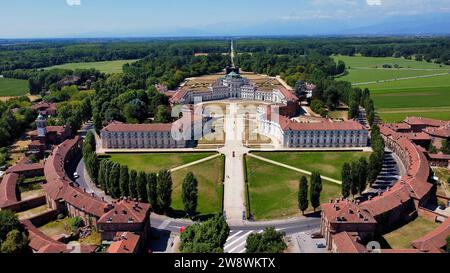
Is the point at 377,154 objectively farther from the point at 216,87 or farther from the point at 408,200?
the point at 216,87

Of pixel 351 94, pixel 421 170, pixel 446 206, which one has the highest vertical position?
pixel 351 94

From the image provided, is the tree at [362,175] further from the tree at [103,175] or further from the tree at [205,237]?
the tree at [103,175]

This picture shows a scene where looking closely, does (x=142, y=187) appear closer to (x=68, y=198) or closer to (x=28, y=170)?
(x=68, y=198)

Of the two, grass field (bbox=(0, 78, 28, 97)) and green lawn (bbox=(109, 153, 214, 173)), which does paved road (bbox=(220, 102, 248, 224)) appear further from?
grass field (bbox=(0, 78, 28, 97))

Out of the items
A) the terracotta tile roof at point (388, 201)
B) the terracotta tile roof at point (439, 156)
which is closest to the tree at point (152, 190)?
the terracotta tile roof at point (388, 201)

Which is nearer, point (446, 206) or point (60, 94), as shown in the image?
point (446, 206)

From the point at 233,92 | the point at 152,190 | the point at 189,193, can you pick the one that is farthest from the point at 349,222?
the point at 233,92

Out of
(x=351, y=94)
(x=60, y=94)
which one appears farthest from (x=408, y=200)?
(x=60, y=94)
